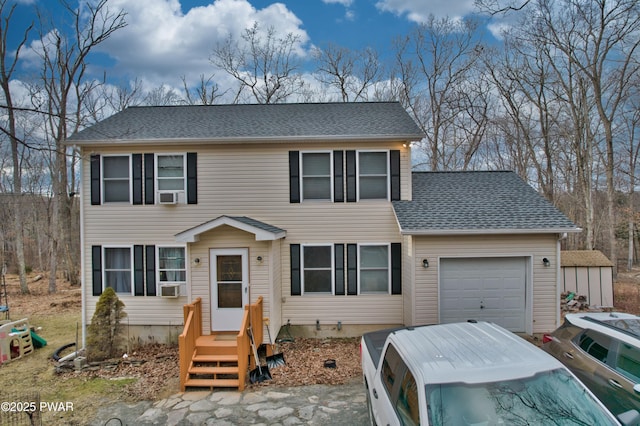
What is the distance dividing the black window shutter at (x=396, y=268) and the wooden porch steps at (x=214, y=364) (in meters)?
4.17

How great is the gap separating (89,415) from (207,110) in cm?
904

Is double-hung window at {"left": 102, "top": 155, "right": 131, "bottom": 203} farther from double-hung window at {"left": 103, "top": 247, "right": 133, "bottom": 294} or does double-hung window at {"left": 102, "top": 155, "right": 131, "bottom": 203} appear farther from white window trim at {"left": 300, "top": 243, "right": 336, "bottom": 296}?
white window trim at {"left": 300, "top": 243, "right": 336, "bottom": 296}

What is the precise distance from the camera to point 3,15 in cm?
1562

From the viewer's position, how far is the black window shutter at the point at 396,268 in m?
9.39

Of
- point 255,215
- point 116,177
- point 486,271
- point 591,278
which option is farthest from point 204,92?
point 591,278

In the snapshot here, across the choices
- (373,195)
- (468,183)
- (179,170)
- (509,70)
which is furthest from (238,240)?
(509,70)

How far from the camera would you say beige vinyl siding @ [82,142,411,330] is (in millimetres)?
9438

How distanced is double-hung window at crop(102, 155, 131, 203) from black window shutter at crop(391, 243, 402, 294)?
7147 mm

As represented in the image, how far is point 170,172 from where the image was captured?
31.8ft

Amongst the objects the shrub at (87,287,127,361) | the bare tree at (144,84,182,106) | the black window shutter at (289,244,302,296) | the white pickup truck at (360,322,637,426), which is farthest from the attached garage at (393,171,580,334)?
the bare tree at (144,84,182,106)

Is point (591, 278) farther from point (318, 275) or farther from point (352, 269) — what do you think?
point (318, 275)

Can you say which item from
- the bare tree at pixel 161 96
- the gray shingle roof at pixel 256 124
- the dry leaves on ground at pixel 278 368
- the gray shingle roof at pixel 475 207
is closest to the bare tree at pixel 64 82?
the bare tree at pixel 161 96

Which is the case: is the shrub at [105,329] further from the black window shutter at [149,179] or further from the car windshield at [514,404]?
the car windshield at [514,404]

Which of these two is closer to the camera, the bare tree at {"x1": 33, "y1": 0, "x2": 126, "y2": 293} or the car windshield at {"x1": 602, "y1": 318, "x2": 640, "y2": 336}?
the car windshield at {"x1": 602, "y1": 318, "x2": 640, "y2": 336}
